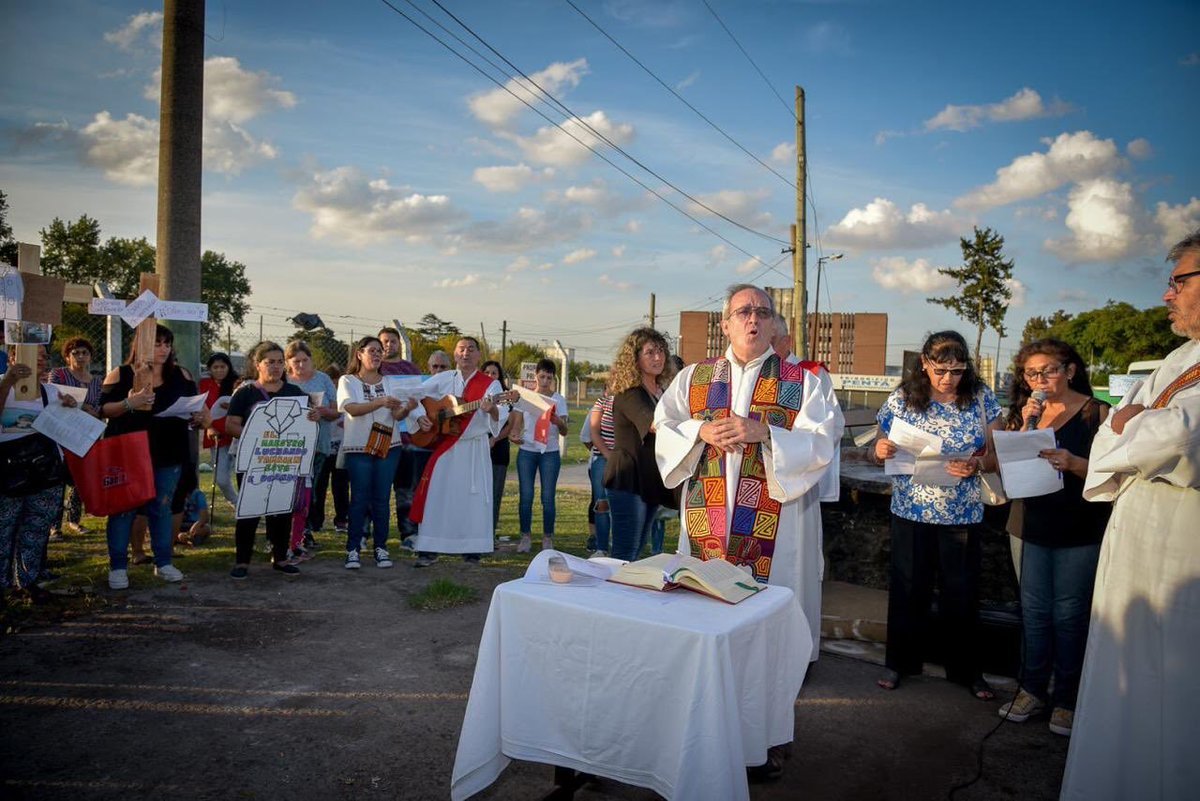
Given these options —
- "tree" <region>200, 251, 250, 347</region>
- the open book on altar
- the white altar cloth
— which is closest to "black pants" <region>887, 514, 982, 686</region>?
the white altar cloth

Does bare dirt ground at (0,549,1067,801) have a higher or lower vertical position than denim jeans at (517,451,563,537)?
lower

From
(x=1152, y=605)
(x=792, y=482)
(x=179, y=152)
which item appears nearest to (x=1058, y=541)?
(x=1152, y=605)

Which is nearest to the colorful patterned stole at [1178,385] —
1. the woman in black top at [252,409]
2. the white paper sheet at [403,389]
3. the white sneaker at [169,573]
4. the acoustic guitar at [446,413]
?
the acoustic guitar at [446,413]

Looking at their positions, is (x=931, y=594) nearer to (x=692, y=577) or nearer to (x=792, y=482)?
(x=792, y=482)

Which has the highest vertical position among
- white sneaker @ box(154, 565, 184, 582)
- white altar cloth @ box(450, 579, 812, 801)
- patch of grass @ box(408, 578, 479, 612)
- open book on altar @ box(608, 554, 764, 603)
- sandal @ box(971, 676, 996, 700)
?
open book on altar @ box(608, 554, 764, 603)

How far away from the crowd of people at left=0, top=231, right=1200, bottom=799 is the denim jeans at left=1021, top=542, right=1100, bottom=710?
0.01 meters

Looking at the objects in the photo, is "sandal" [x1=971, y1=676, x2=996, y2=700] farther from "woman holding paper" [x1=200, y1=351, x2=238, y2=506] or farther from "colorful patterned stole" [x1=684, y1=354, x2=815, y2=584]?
"woman holding paper" [x1=200, y1=351, x2=238, y2=506]

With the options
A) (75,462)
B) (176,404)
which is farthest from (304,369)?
(75,462)

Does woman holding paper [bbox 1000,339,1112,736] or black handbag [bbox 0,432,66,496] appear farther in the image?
black handbag [bbox 0,432,66,496]

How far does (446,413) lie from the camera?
23.8 ft

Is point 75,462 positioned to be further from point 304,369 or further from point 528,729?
point 528,729

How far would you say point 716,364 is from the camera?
4.25 m

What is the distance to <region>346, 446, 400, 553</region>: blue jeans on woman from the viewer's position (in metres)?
7.18

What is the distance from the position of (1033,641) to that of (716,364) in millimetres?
2424
